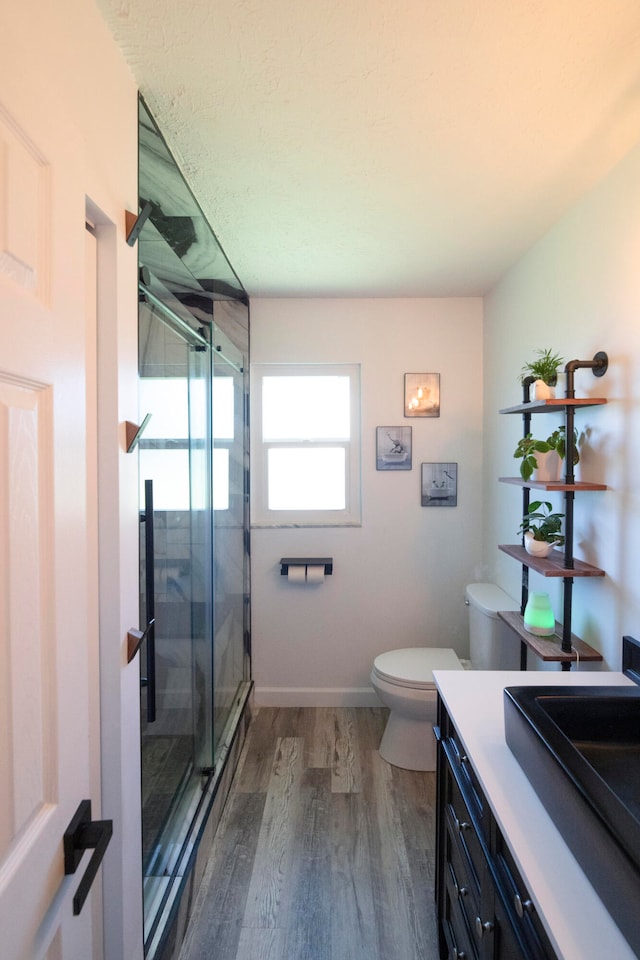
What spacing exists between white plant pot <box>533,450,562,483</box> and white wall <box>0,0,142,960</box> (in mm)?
1438

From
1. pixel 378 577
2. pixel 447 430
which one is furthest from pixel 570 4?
pixel 378 577

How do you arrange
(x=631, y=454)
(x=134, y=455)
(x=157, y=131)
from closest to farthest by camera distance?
(x=134, y=455) → (x=157, y=131) → (x=631, y=454)

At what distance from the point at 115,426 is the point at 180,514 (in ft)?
2.21

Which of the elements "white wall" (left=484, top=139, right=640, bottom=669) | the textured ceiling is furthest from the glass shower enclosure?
"white wall" (left=484, top=139, right=640, bottom=669)

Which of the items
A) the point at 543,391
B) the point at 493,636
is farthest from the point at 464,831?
the point at 543,391

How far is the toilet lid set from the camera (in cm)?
224

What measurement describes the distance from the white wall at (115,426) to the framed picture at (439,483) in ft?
6.37

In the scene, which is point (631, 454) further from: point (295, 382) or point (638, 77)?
point (295, 382)

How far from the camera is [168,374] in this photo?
1577 millimetres

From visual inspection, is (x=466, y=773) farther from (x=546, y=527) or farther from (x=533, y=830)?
(x=546, y=527)

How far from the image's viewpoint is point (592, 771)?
827 mm

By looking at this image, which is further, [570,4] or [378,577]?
[378,577]

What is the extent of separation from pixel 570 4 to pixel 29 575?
4.84ft

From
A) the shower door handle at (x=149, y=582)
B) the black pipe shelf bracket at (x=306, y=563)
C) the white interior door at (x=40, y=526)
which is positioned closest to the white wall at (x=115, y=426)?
the shower door handle at (x=149, y=582)
